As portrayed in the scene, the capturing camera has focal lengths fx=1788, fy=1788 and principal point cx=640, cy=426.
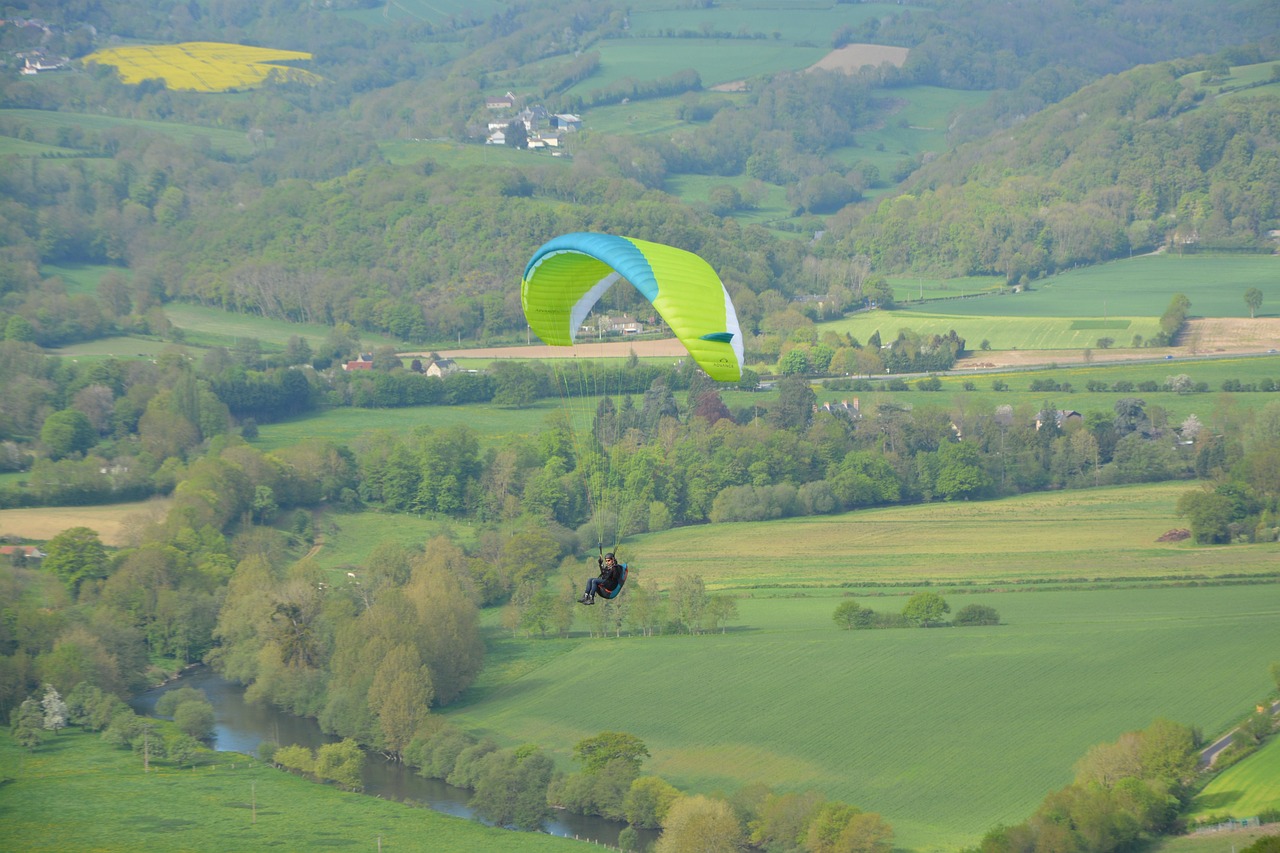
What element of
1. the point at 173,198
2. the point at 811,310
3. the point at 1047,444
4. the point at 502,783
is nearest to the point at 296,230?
the point at 173,198

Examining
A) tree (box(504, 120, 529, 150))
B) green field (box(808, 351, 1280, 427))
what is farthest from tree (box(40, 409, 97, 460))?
tree (box(504, 120, 529, 150))

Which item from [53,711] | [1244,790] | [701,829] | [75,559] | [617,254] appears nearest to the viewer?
[617,254]

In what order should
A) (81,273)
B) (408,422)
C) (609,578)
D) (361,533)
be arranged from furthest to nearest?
(81,273) → (408,422) → (361,533) → (609,578)

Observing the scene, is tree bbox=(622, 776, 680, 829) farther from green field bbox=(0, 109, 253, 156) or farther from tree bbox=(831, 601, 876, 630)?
green field bbox=(0, 109, 253, 156)

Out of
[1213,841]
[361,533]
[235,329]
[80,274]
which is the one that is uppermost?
[80,274]

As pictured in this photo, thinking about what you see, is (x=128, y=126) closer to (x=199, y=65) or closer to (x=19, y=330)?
(x=199, y=65)

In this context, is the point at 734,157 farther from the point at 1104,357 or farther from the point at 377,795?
the point at 377,795

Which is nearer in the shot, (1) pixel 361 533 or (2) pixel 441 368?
(1) pixel 361 533

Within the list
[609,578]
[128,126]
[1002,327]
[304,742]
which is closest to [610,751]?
[304,742]
